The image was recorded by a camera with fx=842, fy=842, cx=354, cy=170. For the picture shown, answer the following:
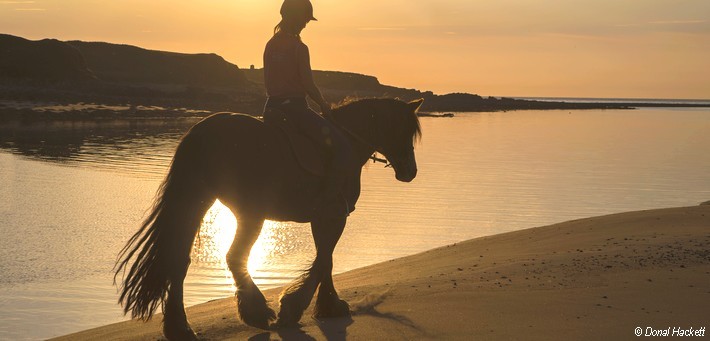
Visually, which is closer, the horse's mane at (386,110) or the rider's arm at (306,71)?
the rider's arm at (306,71)

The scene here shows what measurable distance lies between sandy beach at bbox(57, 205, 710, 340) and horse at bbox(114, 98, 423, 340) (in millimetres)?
333

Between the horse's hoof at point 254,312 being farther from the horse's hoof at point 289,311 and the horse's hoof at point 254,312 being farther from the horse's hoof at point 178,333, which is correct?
the horse's hoof at point 178,333

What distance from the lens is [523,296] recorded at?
8266 millimetres

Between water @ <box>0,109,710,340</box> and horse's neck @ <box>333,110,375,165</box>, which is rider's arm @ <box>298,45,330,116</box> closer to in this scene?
horse's neck @ <box>333,110,375,165</box>

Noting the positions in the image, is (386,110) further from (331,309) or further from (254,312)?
(254,312)

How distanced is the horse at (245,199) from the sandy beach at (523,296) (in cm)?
33

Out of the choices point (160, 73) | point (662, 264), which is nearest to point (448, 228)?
point (662, 264)

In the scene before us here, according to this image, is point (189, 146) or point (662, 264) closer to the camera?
point (189, 146)

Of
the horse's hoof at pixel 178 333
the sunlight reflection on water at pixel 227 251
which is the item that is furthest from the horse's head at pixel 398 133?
the horse's hoof at pixel 178 333

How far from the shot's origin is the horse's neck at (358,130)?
798 centimetres

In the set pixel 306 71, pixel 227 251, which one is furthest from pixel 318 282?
pixel 227 251

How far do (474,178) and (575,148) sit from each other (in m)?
18.6

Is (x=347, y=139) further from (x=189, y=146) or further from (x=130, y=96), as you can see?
(x=130, y=96)

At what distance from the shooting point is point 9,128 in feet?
135
